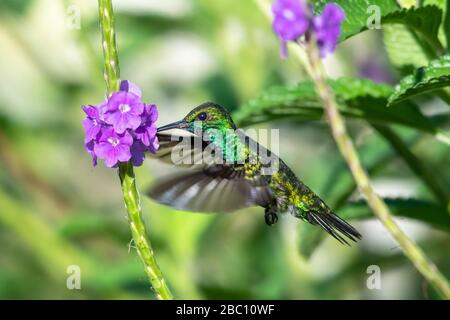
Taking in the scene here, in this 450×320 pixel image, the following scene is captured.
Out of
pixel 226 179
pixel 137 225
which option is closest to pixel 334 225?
pixel 226 179

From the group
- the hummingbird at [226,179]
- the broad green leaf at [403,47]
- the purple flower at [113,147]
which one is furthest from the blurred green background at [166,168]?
the purple flower at [113,147]

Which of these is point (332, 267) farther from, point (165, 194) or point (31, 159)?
point (165, 194)

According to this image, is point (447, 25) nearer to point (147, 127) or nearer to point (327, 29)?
point (327, 29)

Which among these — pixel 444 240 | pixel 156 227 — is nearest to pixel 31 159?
pixel 156 227

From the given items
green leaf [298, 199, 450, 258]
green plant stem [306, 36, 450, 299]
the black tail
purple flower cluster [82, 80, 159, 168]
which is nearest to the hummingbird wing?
the black tail

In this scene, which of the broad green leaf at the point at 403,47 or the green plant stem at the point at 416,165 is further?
the green plant stem at the point at 416,165

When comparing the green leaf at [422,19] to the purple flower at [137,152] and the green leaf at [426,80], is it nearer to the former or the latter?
the green leaf at [426,80]
